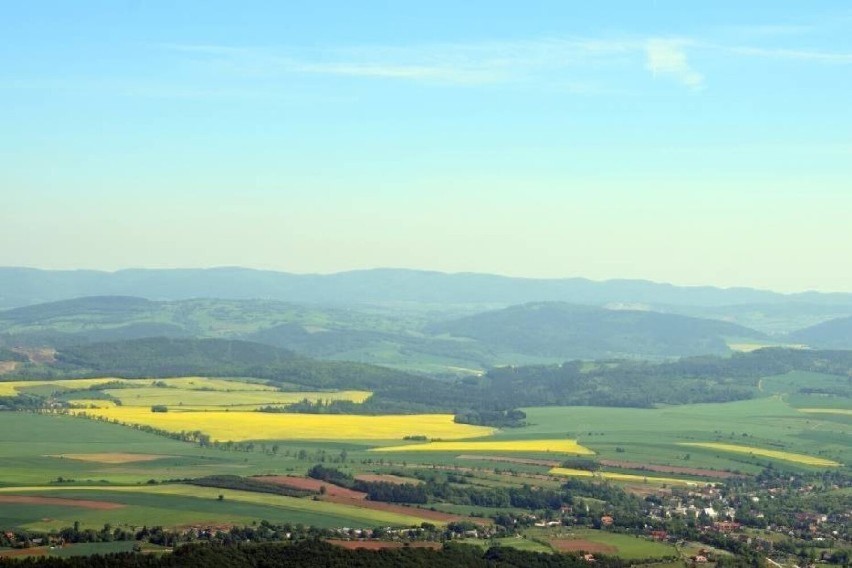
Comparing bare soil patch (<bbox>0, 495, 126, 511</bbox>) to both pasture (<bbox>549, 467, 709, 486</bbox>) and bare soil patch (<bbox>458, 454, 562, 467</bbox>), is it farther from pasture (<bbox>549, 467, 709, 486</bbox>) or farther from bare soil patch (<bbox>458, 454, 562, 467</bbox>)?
bare soil patch (<bbox>458, 454, 562, 467</bbox>)

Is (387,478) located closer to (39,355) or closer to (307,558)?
(307,558)

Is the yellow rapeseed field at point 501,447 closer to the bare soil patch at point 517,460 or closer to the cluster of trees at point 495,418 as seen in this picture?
the bare soil patch at point 517,460

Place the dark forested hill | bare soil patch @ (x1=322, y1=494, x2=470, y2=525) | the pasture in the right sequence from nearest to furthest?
bare soil patch @ (x1=322, y1=494, x2=470, y2=525) → the pasture → the dark forested hill

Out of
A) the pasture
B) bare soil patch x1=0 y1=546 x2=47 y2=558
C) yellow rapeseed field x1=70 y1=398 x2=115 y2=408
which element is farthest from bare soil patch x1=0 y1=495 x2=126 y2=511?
yellow rapeseed field x1=70 y1=398 x2=115 y2=408

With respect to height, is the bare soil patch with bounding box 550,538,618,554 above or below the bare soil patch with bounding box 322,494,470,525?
below

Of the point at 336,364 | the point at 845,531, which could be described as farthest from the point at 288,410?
the point at 845,531

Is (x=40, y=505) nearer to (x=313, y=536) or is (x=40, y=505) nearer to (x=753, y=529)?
(x=313, y=536)
